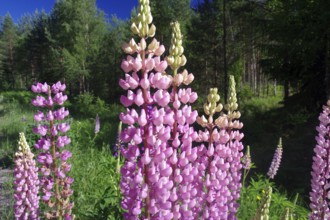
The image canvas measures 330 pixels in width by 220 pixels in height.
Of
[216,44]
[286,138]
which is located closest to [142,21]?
[286,138]

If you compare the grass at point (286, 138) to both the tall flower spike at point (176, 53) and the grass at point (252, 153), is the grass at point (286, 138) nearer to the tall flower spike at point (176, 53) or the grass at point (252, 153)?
the grass at point (252, 153)

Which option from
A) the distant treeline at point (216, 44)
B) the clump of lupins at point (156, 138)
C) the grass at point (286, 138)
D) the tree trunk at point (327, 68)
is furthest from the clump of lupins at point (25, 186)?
the tree trunk at point (327, 68)

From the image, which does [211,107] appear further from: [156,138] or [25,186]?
[25,186]

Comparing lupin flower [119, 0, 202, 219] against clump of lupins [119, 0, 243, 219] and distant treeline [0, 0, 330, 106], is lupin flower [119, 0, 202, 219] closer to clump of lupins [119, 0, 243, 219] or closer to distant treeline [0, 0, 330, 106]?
clump of lupins [119, 0, 243, 219]

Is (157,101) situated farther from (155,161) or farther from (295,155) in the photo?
(295,155)

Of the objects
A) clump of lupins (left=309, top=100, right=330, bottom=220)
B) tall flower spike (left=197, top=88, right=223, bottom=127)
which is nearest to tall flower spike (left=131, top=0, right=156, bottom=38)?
tall flower spike (left=197, top=88, right=223, bottom=127)

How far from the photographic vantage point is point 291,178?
29.2 feet

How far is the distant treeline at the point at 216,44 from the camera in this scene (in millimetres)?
11656

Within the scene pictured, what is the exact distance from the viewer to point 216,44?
2355 cm

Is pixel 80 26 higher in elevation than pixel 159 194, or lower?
higher

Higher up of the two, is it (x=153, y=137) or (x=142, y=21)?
(x=142, y=21)

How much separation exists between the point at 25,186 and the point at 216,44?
73.4ft

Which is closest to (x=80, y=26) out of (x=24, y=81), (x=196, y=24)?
(x=196, y=24)

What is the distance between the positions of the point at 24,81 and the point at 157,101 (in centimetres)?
8064
